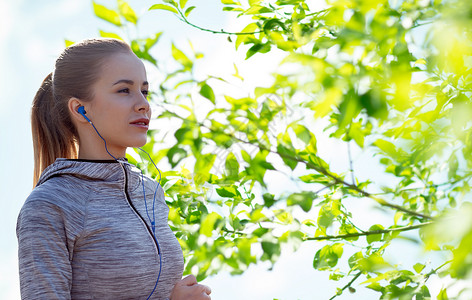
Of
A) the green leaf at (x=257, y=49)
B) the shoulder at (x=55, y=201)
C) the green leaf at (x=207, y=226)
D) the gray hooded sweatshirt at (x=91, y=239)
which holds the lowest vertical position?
the gray hooded sweatshirt at (x=91, y=239)

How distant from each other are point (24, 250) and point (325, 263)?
89 cm

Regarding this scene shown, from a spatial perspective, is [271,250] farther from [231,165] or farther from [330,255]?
[330,255]

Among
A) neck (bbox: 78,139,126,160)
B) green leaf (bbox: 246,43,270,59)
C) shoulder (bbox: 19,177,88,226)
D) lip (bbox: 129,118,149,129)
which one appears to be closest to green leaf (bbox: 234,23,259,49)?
green leaf (bbox: 246,43,270,59)

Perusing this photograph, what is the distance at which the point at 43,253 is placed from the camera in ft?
4.24

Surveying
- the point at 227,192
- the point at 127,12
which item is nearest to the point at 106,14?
the point at 127,12

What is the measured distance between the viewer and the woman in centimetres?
132

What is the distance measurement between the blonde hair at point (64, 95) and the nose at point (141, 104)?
0.50 ft

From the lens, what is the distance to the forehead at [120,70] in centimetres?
154

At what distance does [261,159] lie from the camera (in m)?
0.92

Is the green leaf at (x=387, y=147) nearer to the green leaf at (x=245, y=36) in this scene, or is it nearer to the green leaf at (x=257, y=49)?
the green leaf at (x=257, y=49)

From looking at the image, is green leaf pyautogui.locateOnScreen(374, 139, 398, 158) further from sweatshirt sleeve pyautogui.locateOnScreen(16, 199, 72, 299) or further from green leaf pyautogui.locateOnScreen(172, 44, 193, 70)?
sweatshirt sleeve pyautogui.locateOnScreen(16, 199, 72, 299)

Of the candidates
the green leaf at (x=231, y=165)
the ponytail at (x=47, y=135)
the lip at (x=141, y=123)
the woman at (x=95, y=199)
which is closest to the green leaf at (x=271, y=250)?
the green leaf at (x=231, y=165)

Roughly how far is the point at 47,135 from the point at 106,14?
757mm

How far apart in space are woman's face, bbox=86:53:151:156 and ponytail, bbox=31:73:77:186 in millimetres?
192
